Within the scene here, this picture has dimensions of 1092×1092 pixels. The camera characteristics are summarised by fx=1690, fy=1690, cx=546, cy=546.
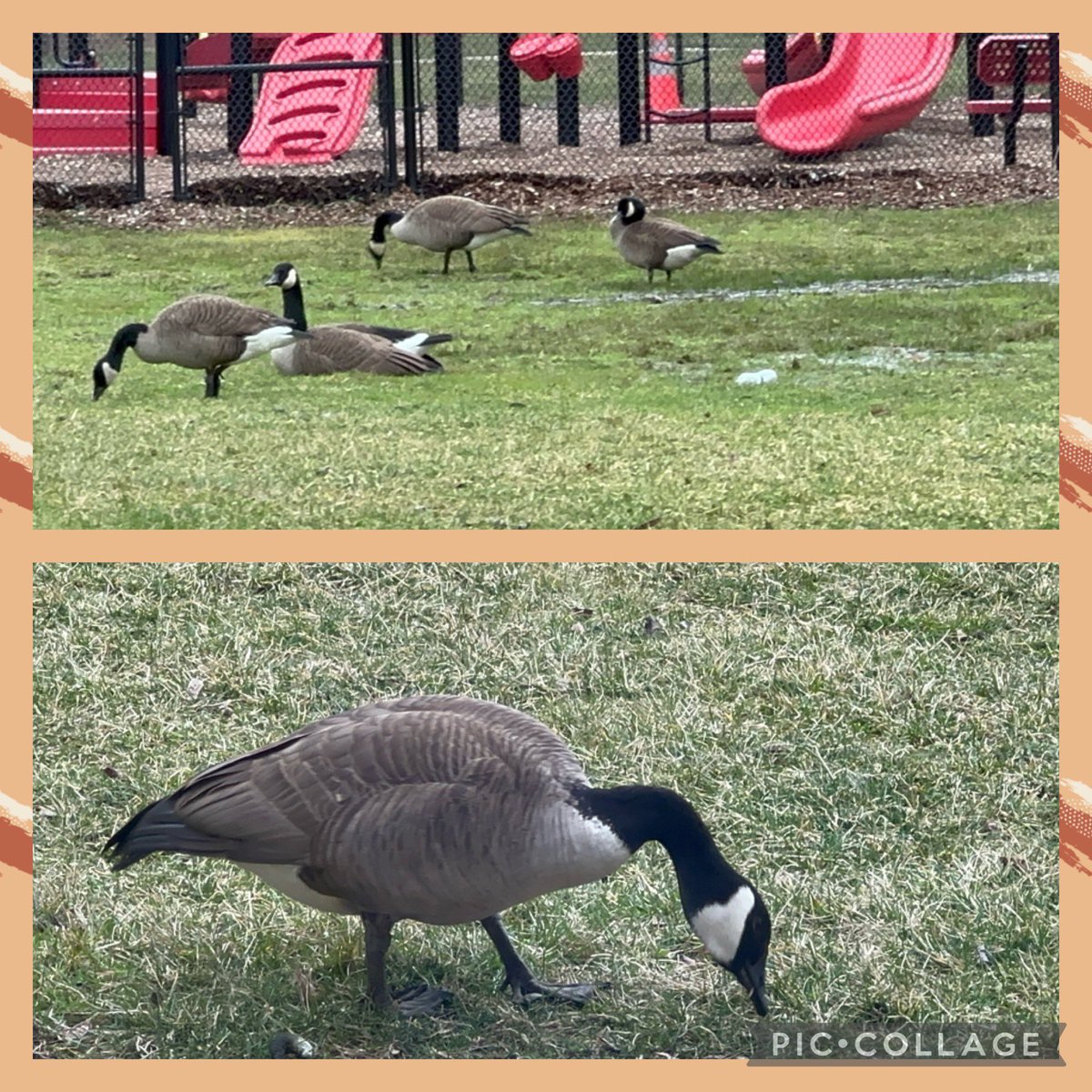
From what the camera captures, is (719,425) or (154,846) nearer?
(154,846)

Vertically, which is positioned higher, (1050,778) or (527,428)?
(527,428)

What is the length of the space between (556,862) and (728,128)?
16991mm

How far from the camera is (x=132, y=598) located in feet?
24.0

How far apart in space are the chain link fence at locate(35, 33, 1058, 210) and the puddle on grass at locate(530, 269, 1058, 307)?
392cm

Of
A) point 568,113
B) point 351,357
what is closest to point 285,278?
point 351,357

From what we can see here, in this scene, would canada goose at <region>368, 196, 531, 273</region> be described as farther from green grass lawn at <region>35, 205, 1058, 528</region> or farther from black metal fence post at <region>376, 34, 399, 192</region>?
black metal fence post at <region>376, 34, 399, 192</region>

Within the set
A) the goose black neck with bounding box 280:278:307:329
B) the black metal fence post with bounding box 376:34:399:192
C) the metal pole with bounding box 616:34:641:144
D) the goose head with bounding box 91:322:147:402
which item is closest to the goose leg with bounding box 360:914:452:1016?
the goose head with bounding box 91:322:147:402

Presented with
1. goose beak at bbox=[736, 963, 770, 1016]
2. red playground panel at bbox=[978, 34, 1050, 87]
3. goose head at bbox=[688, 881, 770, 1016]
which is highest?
red playground panel at bbox=[978, 34, 1050, 87]

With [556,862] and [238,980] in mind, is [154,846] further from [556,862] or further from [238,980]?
[556,862]

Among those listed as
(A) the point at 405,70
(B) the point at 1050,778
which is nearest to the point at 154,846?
(B) the point at 1050,778

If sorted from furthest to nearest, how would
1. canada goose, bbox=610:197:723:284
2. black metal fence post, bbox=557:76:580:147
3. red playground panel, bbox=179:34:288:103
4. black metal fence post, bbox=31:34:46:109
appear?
1. red playground panel, bbox=179:34:288:103
2. black metal fence post, bbox=557:76:580:147
3. canada goose, bbox=610:197:723:284
4. black metal fence post, bbox=31:34:46:109

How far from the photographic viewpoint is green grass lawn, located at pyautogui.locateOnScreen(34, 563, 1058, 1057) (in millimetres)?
4719

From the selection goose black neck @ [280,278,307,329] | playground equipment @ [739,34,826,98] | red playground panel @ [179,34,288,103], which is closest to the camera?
goose black neck @ [280,278,307,329]

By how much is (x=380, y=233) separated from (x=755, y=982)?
898cm
